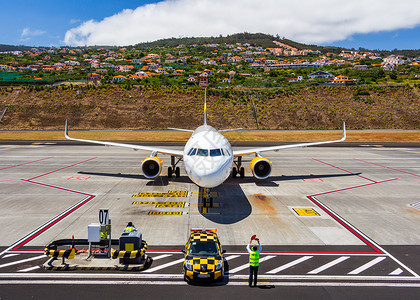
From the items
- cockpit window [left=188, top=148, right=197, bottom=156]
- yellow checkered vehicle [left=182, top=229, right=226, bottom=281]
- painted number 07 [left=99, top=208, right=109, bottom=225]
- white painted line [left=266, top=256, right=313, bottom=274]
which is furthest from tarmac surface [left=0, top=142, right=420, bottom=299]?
cockpit window [left=188, top=148, right=197, bottom=156]

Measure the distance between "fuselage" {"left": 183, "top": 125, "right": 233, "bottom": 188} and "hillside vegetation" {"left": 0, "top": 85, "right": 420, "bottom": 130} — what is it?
2364 inches

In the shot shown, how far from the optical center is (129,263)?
11.9 meters

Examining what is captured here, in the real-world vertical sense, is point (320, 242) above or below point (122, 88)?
below

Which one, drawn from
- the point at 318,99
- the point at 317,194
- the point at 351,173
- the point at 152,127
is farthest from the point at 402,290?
the point at 318,99

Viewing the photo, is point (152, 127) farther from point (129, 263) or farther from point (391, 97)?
point (391, 97)

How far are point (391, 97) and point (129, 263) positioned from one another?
110874mm

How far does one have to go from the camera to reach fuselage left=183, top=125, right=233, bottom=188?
15.8 metres

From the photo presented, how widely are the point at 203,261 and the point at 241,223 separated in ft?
20.4

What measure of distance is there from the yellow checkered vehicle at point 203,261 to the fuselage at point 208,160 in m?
4.71

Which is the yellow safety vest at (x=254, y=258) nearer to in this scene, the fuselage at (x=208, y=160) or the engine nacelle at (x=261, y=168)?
the fuselage at (x=208, y=160)

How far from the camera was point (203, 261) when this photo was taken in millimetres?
10586

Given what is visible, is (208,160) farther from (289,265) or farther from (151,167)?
(151,167)

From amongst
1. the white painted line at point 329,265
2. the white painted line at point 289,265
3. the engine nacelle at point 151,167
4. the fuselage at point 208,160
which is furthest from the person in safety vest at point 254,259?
the engine nacelle at point 151,167

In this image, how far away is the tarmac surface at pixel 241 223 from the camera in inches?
423
